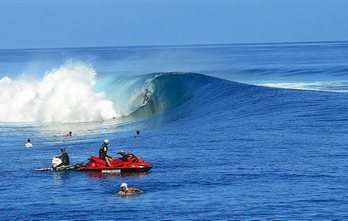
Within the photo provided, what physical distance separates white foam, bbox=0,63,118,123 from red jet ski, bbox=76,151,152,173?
1054 inches

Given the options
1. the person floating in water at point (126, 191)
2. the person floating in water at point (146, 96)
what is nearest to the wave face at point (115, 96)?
the person floating in water at point (146, 96)

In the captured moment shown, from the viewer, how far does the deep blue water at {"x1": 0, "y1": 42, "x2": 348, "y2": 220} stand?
88.1 ft

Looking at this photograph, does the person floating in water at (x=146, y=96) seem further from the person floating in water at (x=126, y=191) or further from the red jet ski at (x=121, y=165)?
the person floating in water at (x=126, y=191)

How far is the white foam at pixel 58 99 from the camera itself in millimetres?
63812

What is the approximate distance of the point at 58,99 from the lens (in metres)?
67.0

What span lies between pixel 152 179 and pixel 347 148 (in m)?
9.36

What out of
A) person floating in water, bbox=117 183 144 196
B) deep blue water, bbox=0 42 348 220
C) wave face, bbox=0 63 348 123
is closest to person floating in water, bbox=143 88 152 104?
wave face, bbox=0 63 348 123

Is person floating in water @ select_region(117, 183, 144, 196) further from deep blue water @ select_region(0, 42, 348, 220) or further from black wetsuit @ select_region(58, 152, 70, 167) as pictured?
black wetsuit @ select_region(58, 152, 70, 167)

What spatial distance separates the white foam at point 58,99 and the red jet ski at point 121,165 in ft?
87.9

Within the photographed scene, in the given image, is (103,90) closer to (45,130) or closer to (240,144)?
(45,130)

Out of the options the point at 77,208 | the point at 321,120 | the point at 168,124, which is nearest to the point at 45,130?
the point at 168,124

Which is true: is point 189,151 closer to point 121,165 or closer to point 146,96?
point 121,165

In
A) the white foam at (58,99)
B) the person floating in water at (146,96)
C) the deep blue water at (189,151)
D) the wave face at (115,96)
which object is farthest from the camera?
the person floating in water at (146,96)

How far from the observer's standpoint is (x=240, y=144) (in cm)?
3922
